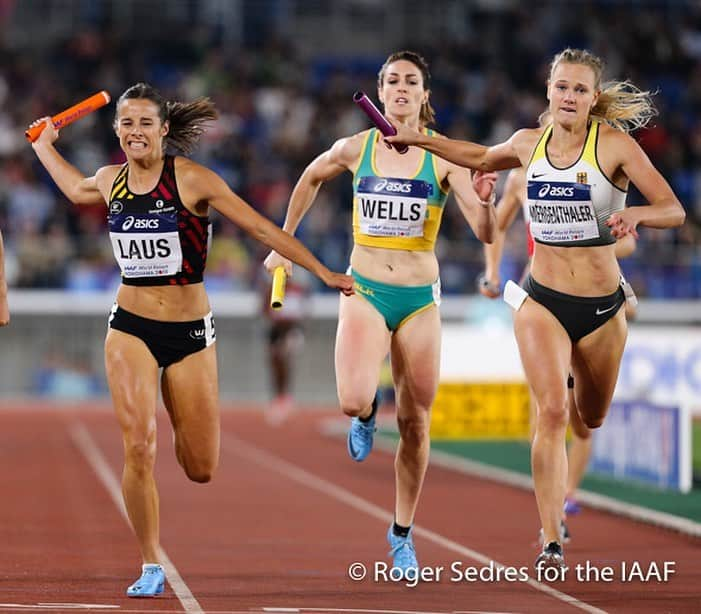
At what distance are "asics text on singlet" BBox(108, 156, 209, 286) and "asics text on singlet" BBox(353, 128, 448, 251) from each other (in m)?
1.25

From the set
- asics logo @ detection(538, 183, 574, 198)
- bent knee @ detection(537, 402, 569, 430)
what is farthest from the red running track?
asics logo @ detection(538, 183, 574, 198)

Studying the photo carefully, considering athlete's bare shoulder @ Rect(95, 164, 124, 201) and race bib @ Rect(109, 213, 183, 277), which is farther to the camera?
athlete's bare shoulder @ Rect(95, 164, 124, 201)

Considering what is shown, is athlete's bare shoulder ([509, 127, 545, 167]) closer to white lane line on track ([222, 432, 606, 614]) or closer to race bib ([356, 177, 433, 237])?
race bib ([356, 177, 433, 237])

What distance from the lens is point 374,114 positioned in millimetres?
7371

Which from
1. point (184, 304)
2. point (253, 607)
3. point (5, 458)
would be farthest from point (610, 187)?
point (5, 458)

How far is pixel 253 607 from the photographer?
7109 mm

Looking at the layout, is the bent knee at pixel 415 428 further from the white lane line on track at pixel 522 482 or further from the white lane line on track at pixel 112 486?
the white lane line on track at pixel 522 482

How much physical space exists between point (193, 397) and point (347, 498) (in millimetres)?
5785

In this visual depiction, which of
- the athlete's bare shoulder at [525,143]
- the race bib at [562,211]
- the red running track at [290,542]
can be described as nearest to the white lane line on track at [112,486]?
the red running track at [290,542]

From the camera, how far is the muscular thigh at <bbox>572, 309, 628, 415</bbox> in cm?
824

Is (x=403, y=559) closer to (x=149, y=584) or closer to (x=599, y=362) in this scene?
(x=599, y=362)

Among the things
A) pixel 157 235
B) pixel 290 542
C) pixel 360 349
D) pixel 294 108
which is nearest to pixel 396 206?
pixel 360 349

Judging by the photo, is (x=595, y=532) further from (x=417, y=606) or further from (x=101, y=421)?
(x=101, y=421)

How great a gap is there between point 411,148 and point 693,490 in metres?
6.01
